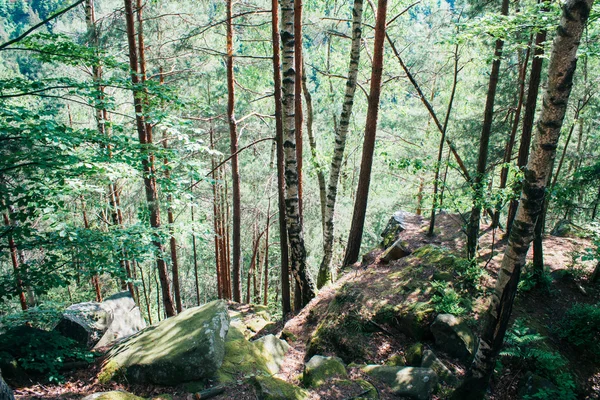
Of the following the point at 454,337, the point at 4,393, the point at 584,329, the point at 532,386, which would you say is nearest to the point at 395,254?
the point at 454,337

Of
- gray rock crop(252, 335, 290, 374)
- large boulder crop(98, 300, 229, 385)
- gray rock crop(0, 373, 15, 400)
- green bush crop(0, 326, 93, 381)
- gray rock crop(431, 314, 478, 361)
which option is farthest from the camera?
gray rock crop(252, 335, 290, 374)

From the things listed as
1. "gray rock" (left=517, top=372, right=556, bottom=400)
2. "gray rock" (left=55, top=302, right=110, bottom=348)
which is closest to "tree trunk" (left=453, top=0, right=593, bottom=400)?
"gray rock" (left=517, top=372, right=556, bottom=400)

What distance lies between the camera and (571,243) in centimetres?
886

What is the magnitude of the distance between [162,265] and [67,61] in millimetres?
5741

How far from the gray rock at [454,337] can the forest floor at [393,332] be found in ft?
0.57

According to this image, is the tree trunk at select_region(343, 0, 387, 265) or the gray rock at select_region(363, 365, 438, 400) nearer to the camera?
the gray rock at select_region(363, 365, 438, 400)

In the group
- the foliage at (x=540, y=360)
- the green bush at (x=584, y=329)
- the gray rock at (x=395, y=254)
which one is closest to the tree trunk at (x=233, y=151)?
the gray rock at (x=395, y=254)

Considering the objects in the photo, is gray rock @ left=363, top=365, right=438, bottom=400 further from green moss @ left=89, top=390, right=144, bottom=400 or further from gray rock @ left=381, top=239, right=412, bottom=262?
gray rock @ left=381, top=239, right=412, bottom=262

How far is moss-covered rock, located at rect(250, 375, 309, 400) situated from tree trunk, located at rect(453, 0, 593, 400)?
1.88m

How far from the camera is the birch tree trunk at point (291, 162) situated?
642 centimetres

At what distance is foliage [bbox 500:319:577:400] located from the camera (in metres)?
4.17

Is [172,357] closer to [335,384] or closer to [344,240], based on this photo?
[335,384]

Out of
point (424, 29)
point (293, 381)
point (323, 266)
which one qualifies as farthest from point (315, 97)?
point (293, 381)

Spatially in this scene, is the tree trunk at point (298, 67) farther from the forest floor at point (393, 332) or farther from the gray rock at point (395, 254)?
the gray rock at point (395, 254)
